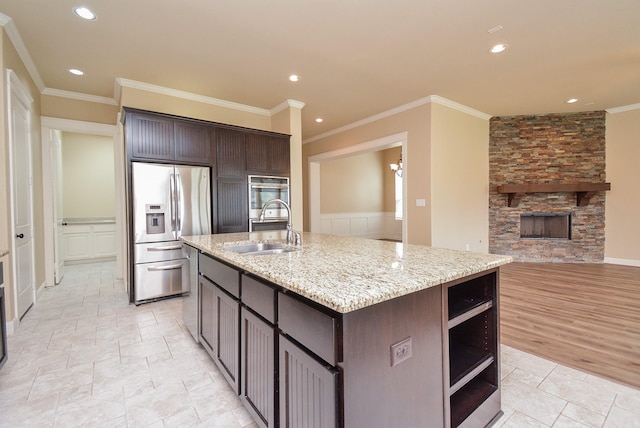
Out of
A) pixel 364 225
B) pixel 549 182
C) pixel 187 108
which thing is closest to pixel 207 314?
pixel 187 108

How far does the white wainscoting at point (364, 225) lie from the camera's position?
Result: 8457mm

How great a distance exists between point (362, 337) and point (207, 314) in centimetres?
154

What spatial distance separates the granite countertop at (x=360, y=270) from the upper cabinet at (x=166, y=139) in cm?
229

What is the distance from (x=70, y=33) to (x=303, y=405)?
3.78 m

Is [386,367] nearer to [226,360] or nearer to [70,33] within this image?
[226,360]

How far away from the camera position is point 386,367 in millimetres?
1032

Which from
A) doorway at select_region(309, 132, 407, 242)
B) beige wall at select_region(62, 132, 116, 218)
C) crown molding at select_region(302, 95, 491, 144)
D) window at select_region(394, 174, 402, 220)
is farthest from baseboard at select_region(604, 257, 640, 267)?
beige wall at select_region(62, 132, 116, 218)

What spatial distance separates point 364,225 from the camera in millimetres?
9195

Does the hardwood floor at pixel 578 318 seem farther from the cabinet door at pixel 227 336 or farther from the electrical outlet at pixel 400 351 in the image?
the cabinet door at pixel 227 336

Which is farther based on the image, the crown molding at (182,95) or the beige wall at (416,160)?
the beige wall at (416,160)

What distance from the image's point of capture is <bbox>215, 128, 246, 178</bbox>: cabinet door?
3934 millimetres

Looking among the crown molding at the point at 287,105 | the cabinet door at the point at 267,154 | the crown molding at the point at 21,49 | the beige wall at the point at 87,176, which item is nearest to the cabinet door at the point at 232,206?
the cabinet door at the point at 267,154

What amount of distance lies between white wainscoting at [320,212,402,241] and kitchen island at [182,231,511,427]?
6624mm

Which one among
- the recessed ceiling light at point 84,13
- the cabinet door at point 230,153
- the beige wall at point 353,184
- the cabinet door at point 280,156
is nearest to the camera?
the recessed ceiling light at point 84,13
